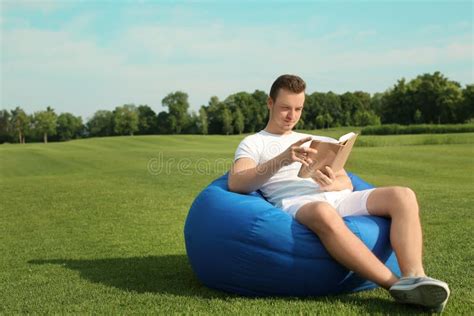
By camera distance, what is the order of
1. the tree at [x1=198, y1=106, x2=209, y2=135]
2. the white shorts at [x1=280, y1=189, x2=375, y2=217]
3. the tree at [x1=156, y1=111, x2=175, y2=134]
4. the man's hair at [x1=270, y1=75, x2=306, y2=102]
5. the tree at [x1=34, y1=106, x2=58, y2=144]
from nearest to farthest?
the white shorts at [x1=280, y1=189, x2=375, y2=217] → the man's hair at [x1=270, y1=75, x2=306, y2=102] → the tree at [x1=34, y1=106, x2=58, y2=144] → the tree at [x1=198, y1=106, x2=209, y2=135] → the tree at [x1=156, y1=111, x2=175, y2=134]

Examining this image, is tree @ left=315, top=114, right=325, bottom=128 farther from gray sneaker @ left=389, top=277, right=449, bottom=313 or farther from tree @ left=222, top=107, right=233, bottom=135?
gray sneaker @ left=389, top=277, right=449, bottom=313

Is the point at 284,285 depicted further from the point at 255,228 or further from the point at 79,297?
the point at 79,297

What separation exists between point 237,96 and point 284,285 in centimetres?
5777

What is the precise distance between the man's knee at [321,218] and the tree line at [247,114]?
44868 mm

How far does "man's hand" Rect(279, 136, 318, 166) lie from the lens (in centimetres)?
331

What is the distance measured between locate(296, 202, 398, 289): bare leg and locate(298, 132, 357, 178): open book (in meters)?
0.30

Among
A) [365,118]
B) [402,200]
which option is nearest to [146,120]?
[365,118]

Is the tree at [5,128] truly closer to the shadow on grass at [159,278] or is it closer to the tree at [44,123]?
the tree at [44,123]

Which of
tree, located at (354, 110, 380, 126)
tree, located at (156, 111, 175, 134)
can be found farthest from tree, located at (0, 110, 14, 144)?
tree, located at (354, 110, 380, 126)

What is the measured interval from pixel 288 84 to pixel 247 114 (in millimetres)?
55102

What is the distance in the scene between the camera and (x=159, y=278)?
4.07m

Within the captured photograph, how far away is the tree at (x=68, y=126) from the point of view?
202 feet

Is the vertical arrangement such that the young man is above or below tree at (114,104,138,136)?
below

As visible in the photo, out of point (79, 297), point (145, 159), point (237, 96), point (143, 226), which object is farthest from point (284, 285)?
point (237, 96)
